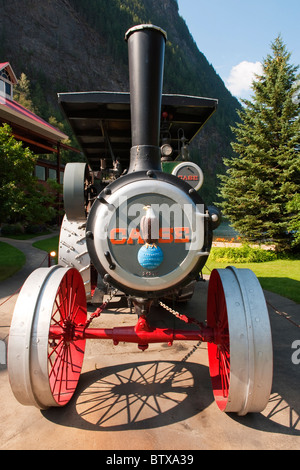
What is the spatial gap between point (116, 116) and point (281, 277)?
5982mm

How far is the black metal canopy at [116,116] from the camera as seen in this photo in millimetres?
3203

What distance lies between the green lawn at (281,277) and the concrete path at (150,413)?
2573 millimetres

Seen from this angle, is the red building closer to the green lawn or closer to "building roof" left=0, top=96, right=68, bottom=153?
"building roof" left=0, top=96, right=68, bottom=153

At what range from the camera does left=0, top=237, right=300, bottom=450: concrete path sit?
2.00 metres

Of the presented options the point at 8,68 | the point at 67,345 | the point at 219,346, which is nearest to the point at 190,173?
the point at 219,346

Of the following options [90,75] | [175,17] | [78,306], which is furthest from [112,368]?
[175,17]

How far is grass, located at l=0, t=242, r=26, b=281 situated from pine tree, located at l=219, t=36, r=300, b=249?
7863 mm

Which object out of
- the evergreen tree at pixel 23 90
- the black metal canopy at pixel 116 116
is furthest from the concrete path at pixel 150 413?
the evergreen tree at pixel 23 90

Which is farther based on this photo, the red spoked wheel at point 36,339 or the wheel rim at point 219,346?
the wheel rim at point 219,346

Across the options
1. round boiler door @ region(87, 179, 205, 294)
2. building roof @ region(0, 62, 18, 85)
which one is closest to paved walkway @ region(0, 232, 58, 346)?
round boiler door @ region(87, 179, 205, 294)

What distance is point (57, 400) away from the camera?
2.30m

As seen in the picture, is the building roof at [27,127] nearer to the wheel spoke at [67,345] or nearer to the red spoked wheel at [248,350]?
the wheel spoke at [67,345]

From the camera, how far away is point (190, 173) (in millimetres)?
3213

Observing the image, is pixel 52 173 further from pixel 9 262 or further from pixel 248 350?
pixel 248 350
